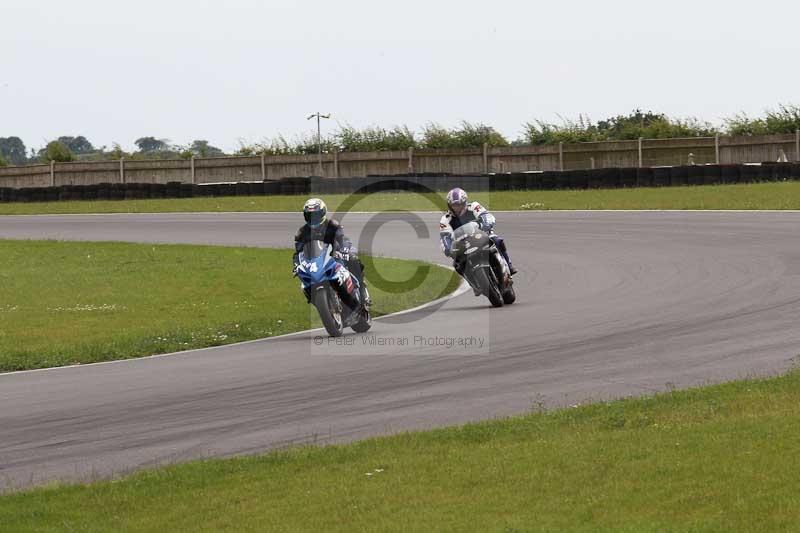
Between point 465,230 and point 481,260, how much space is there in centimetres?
46

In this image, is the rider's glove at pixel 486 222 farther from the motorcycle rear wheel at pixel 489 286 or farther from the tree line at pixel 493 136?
the tree line at pixel 493 136

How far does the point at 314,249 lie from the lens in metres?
13.9

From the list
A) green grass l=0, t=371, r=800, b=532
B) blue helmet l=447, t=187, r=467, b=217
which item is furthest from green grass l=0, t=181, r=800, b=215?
green grass l=0, t=371, r=800, b=532

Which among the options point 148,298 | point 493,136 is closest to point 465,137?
point 493,136

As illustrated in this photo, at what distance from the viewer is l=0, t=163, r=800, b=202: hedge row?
37594 millimetres

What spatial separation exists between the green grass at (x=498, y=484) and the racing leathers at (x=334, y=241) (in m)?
5.57

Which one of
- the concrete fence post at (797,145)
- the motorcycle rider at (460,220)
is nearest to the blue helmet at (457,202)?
the motorcycle rider at (460,220)

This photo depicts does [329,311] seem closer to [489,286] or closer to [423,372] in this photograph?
[423,372]

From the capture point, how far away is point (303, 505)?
6.85 meters

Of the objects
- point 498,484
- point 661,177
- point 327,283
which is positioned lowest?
point 498,484

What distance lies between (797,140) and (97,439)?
126 feet

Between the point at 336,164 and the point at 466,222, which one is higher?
the point at 336,164

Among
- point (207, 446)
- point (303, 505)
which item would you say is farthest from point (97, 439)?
point (303, 505)

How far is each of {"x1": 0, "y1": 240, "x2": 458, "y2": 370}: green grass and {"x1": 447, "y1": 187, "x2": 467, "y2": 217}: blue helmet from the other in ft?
6.27
